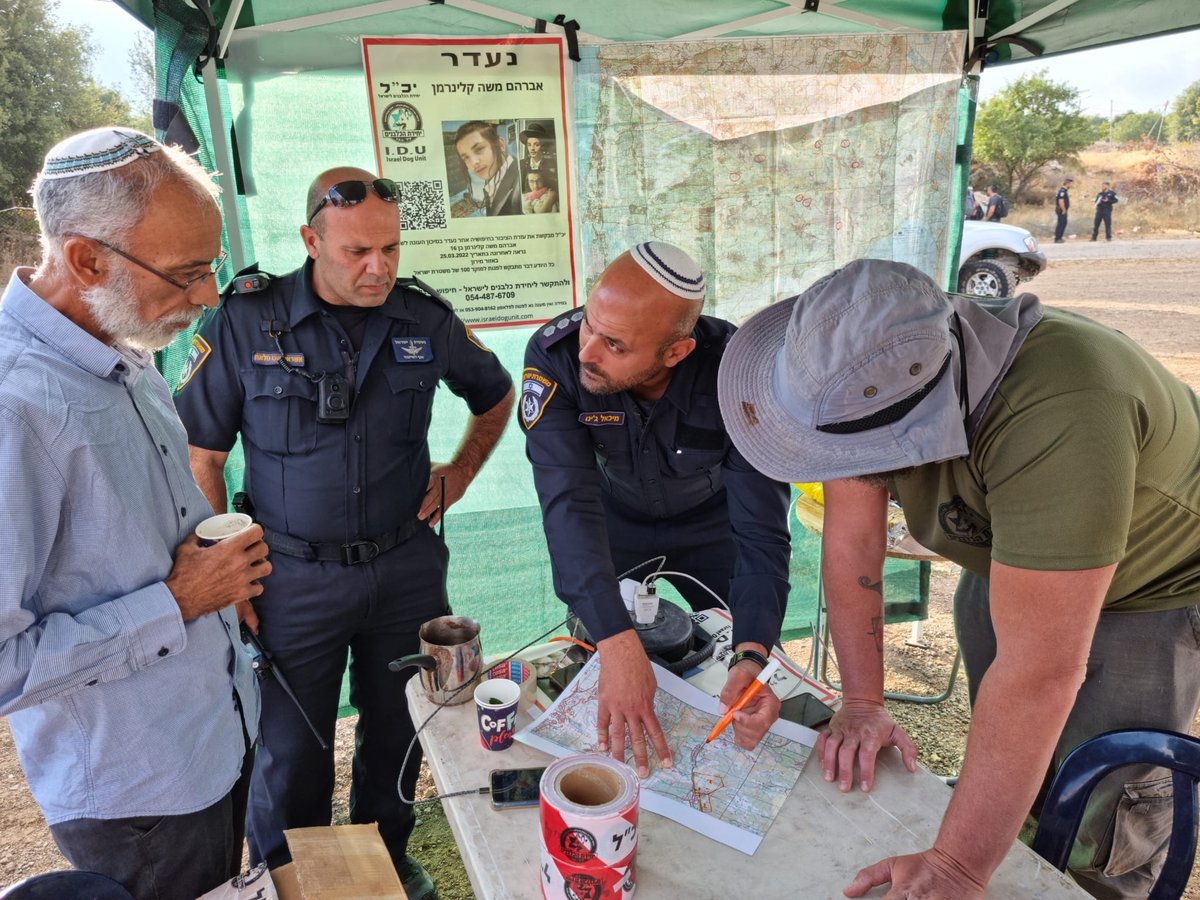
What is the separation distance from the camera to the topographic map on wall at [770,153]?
9.80 ft

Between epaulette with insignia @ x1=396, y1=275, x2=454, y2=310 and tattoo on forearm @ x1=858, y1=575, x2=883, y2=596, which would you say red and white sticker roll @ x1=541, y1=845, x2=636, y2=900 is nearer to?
tattoo on forearm @ x1=858, y1=575, x2=883, y2=596

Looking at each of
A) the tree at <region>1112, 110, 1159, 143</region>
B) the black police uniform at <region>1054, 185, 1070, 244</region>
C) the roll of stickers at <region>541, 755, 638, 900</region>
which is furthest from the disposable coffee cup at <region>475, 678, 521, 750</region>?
the tree at <region>1112, 110, 1159, 143</region>

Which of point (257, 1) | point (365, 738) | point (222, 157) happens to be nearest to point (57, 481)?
point (365, 738)

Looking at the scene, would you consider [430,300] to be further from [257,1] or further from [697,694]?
[697,694]

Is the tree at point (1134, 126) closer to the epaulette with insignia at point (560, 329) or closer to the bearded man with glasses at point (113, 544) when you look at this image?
the epaulette with insignia at point (560, 329)

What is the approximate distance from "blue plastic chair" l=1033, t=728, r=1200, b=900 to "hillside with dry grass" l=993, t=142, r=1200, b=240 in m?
25.7

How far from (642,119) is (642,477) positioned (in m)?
1.59

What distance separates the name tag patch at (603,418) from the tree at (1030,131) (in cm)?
3040

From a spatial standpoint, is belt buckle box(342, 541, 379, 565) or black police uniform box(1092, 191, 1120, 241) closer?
belt buckle box(342, 541, 379, 565)

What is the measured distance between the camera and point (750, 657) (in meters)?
1.57

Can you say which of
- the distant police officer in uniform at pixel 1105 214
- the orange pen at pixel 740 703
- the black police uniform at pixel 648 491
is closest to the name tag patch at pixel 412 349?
the black police uniform at pixel 648 491

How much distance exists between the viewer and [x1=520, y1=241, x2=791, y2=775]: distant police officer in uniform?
154 centimetres

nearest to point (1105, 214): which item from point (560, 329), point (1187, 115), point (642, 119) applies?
point (1187, 115)

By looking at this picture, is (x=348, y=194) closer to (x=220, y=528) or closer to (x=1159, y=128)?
(x=220, y=528)
